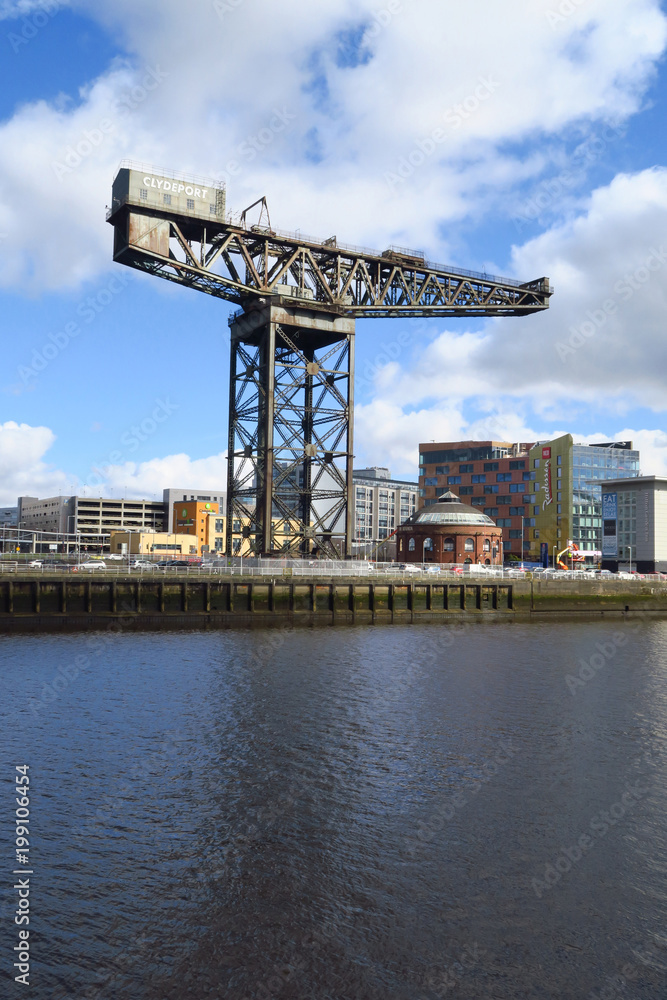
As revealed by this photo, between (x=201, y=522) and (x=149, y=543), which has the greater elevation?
(x=201, y=522)

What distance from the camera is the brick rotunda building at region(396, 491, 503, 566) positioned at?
9619cm

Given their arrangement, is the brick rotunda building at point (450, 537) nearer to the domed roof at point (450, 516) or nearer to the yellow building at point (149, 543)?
the domed roof at point (450, 516)

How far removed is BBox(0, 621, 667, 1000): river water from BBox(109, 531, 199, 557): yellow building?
111 meters

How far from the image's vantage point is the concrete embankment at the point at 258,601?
5103cm

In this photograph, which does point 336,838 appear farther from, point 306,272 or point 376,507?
point 376,507

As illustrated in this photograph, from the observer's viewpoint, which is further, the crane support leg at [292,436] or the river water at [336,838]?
the crane support leg at [292,436]

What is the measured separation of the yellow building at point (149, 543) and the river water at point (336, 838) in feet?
364

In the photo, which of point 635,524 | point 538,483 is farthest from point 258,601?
point 538,483

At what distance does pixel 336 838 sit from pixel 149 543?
5430 inches

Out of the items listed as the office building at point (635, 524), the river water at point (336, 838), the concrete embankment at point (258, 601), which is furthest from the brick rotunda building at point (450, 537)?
the river water at point (336, 838)

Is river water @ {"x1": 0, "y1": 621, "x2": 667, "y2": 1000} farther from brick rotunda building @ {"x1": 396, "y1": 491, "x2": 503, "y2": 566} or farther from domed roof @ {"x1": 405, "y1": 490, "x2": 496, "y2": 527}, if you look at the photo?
domed roof @ {"x1": 405, "y1": 490, "x2": 496, "y2": 527}

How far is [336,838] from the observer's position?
667 inches

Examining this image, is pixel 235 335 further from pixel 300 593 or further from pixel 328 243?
pixel 300 593

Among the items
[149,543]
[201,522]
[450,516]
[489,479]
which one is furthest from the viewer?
[201,522]
